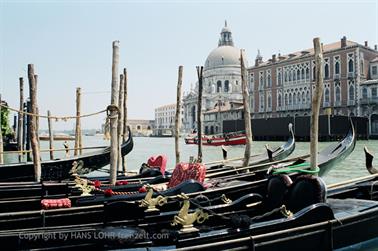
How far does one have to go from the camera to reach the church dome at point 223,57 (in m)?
69.5

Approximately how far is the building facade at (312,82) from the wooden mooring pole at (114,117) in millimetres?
27896

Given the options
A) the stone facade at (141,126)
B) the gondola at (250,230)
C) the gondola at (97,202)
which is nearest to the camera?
the gondola at (250,230)

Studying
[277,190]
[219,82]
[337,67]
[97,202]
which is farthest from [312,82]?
[97,202]

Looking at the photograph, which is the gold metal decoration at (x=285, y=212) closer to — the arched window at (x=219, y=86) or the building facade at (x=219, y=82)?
the building facade at (x=219, y=82)

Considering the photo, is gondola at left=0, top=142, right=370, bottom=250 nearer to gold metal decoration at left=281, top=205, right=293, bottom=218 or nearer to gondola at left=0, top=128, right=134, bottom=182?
gold metal decoration at left=281, top=205, right=293, bottom=218

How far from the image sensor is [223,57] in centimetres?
7000

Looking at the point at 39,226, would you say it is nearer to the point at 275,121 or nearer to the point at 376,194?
the point at 376,194

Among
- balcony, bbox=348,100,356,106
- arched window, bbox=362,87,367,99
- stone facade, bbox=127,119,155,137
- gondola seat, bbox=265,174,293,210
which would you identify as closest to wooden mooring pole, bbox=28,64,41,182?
gondola seat, bbox=265,174,293,210

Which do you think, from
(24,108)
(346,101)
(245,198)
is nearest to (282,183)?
(245,198)

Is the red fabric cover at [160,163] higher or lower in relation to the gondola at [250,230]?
higher

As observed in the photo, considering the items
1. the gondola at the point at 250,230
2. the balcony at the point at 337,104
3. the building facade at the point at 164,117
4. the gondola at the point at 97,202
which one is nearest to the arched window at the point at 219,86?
the building facade at the point at 164,117

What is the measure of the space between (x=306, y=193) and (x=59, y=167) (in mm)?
5804

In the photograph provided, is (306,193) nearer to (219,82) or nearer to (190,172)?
(190,172)

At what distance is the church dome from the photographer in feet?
228
